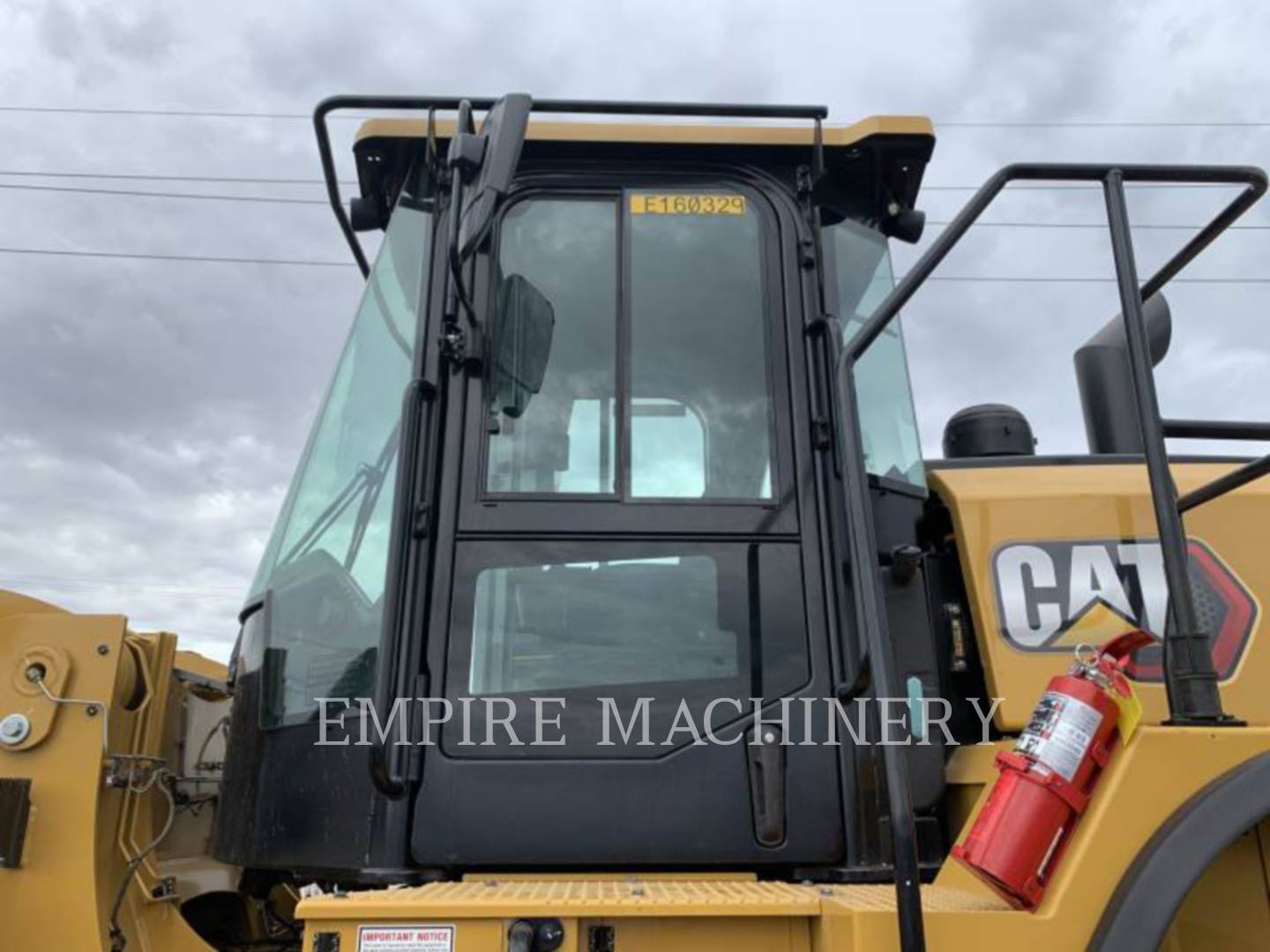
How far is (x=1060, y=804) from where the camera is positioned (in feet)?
5.67

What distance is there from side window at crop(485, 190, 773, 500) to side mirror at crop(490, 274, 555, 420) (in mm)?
21

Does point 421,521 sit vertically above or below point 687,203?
below

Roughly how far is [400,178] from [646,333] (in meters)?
0.86

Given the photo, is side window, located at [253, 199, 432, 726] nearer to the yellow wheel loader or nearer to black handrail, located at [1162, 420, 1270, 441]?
the yellow wheel loader

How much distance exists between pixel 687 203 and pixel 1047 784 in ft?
5.26

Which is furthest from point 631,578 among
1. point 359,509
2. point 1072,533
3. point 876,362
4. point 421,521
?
point 1072,533

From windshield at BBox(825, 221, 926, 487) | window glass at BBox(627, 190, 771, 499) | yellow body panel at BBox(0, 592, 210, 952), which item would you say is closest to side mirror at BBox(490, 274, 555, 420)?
window glass at BBox(627, 190, 771, 499)

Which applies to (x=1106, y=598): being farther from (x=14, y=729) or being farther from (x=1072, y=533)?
(x=14, y=729)

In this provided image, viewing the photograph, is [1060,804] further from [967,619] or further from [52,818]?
[52,818]

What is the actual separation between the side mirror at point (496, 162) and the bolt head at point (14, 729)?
1716mm

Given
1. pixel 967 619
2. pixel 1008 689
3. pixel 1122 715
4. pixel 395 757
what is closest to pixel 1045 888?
pixel 1122 715

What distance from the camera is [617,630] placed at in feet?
7.11

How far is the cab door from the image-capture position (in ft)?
6.75

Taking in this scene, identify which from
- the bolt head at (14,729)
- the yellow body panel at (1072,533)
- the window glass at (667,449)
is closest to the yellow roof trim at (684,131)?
the window glass at (667,449)
